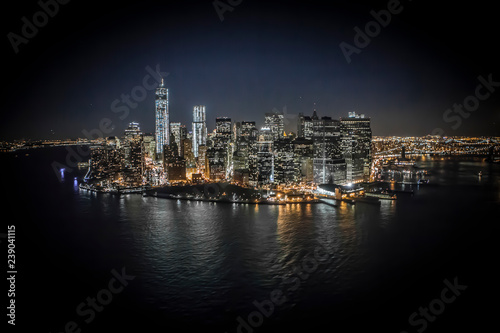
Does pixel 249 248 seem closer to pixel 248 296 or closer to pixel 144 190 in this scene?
pixel 248 296

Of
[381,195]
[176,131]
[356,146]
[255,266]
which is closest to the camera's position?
[255,266]

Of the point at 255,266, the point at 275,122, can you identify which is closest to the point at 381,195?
the point at 255,266

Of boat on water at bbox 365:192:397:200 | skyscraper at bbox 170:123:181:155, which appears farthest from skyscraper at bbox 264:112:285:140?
boat on water at bbox 365:192:397:200

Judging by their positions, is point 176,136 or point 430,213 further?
point 176,136

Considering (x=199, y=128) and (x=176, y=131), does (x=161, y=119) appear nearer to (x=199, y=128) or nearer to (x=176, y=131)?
(x=176, y=131)

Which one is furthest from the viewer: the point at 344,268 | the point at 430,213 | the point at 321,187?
the point at 321,187

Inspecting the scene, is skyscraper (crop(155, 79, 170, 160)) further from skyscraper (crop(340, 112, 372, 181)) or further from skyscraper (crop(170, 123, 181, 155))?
skyscraper (crop(340, 112, 372, 181))

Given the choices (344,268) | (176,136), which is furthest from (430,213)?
(176,136)
